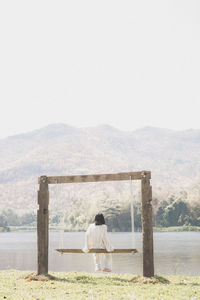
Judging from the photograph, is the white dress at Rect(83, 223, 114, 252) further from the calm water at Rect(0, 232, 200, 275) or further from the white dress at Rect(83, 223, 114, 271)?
the calm water at Rect(0, 232, 200, 275)

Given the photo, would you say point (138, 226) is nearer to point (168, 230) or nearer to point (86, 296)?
point (168, 230)

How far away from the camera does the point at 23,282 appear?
40.8 ft

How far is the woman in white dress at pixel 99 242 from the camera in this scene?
A: 1295 centimetres

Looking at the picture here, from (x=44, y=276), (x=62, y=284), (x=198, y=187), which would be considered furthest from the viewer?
(x=198, y=187)

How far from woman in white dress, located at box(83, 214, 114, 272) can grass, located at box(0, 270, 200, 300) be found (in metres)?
0.42

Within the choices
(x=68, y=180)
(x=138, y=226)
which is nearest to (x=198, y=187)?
(x=138, y=226)

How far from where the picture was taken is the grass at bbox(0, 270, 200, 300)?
31.7 ft

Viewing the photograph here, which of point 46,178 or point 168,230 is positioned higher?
point 46,178

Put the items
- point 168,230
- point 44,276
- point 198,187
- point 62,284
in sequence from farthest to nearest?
point 198,187 → point 168,230 → point 44,276 → point 62,284

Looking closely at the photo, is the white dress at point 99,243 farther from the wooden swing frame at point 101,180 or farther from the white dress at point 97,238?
the wooden swing frame at point 101,180

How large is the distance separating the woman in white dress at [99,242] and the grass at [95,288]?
416 mm

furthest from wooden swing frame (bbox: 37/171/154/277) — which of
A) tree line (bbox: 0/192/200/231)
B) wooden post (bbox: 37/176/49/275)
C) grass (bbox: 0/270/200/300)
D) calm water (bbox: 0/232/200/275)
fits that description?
tree line (bbox: 0/192/200/231)

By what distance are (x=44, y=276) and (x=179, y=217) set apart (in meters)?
93.3

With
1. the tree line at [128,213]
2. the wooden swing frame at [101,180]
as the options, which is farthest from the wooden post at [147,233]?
the tree line at [128,213]
